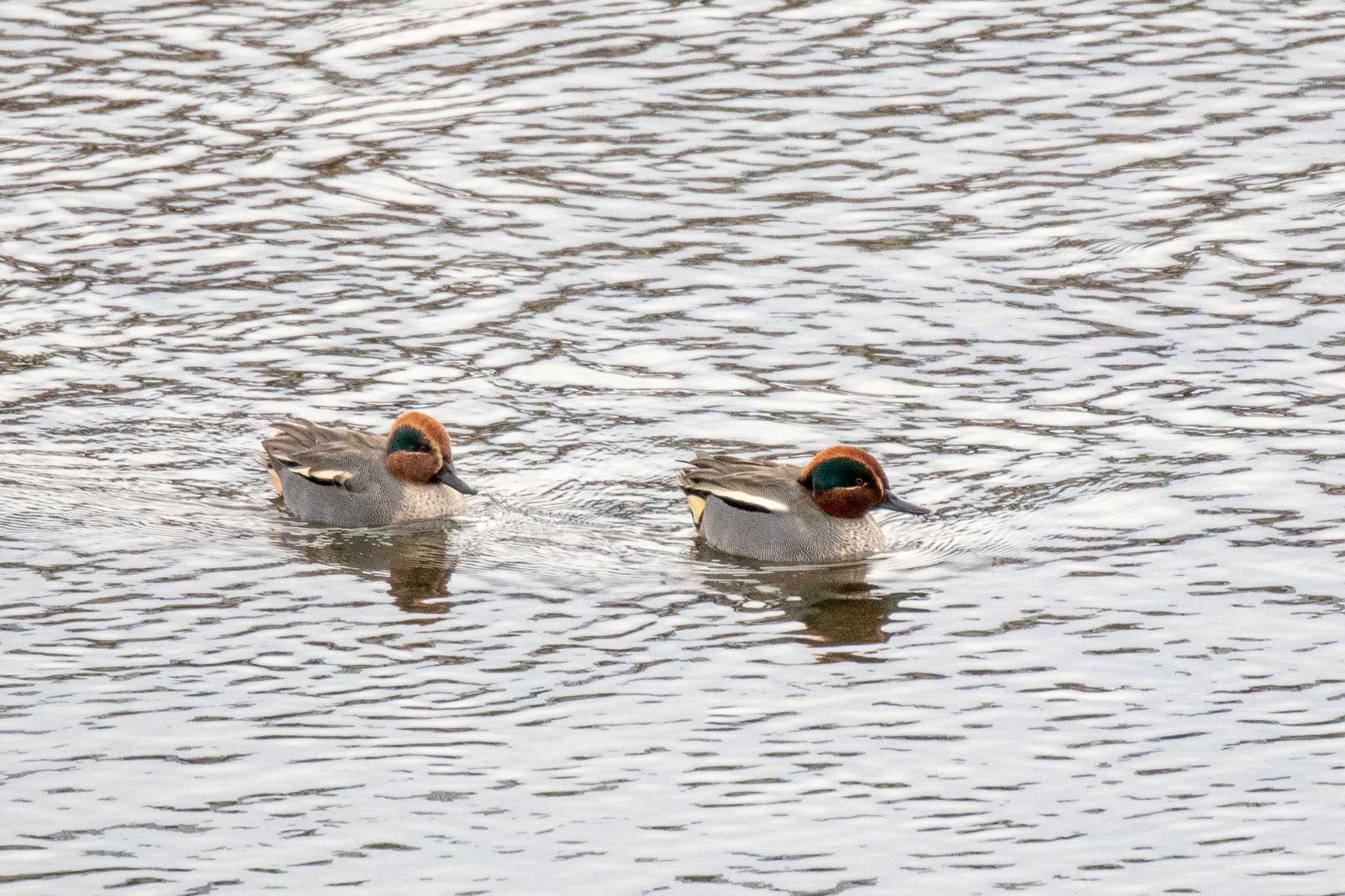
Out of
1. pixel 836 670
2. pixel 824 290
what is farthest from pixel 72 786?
pixel 824 290

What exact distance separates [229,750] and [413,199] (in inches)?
435

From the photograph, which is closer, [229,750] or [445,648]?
[229,750]

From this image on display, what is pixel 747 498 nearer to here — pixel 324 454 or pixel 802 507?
pixel 802 507

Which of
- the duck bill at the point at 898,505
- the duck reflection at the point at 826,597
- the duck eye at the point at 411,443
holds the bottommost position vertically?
the duck reflection at the point at 826,597

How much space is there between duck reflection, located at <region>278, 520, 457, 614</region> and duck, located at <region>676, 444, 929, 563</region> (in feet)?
A: 5.98

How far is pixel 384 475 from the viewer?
16031 mm

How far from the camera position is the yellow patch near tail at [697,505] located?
1555 cm

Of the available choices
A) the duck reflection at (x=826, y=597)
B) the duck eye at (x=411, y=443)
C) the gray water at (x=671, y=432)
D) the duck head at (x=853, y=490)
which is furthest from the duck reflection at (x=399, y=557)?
the duck head at (x=853, y=490)

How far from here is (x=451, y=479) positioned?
15.9 meters

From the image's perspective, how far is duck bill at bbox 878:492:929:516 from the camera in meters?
15.1

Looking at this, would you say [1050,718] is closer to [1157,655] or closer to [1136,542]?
[1157,655]

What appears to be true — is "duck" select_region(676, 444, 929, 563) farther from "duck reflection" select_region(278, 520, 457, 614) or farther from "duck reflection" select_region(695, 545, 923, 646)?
"duck reflection" select_region(278, 520, 457, 614)

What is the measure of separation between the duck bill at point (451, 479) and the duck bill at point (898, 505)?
289 centimetres

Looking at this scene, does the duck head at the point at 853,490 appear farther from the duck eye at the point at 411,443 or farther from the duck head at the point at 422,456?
the duck eye at the point at 411,443
